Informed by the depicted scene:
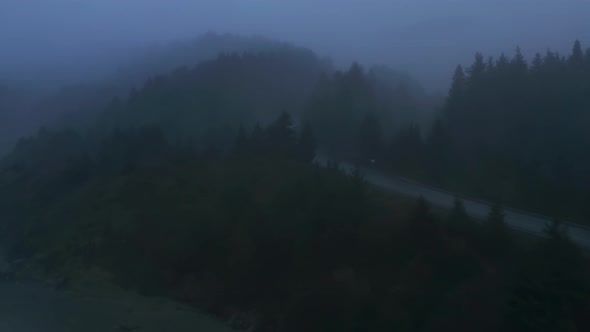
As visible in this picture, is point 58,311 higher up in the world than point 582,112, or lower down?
lower down

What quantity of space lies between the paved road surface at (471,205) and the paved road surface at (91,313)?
8.99 meters

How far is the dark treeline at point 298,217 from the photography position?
1956 cm

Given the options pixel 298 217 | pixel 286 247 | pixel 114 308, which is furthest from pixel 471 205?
pixel 114 308

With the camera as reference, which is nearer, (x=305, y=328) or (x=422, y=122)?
(x=305, y=328)

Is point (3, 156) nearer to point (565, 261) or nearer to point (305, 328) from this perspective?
point (305, 328)

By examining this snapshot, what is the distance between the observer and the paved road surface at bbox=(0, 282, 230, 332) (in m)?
20.0

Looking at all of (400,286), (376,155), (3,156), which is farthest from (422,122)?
(3,156)

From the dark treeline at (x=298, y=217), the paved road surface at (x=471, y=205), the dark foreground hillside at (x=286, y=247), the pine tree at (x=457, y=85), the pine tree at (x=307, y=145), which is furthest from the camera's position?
the pine tree at (x=457, y=85)

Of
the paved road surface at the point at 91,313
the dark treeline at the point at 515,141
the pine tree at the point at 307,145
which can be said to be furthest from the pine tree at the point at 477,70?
the paved road surface at the point at 91,313

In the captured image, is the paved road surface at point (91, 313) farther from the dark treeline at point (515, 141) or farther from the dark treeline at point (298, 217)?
the dark treeline at point (515, 141)

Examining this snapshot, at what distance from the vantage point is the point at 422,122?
43.8m

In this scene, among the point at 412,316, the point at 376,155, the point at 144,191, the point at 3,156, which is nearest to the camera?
the point at 412,316

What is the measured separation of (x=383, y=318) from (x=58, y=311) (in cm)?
923

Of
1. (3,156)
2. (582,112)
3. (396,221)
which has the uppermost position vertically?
(582,112)
